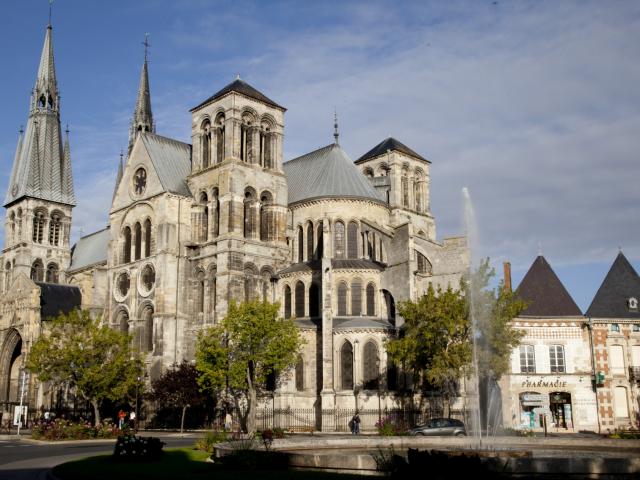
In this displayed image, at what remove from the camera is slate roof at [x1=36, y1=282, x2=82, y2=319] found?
217 ft

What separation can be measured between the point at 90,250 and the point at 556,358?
170ft

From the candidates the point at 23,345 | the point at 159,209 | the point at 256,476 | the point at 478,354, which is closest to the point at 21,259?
the point at 23,345

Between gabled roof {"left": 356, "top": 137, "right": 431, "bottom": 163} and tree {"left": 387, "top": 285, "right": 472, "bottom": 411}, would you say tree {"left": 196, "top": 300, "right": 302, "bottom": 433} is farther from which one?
gabled roof {"left": 356, "top": 137, "right": 431, "bottom": 163}

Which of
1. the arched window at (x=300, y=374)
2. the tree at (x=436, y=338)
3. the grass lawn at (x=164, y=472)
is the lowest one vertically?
the grass lawn at (x=164, y=472)

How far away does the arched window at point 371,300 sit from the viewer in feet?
162

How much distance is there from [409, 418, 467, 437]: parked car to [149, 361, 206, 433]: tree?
656 inches

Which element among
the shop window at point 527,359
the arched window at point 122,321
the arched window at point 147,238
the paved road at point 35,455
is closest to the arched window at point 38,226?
the arched window at point 122,321

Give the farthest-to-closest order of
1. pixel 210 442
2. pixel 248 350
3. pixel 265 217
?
pixel 265 217
pixel 248 350
pixel 210 442

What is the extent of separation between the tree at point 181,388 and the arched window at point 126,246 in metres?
14.3

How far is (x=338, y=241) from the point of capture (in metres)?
53.4

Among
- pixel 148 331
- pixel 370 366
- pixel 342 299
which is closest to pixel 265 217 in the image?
pixel 342 299

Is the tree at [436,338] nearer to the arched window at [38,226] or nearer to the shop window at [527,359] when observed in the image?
the shop window at [527,359]

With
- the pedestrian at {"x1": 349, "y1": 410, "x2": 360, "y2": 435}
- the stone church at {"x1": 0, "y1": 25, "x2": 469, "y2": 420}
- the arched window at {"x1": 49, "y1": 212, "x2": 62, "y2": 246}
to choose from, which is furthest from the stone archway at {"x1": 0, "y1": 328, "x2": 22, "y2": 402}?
the pedestrian at {"x1": 349, "y1": 410, "x2": 360, "y2": 435}

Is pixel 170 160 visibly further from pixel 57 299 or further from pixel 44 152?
pixel 44 152
